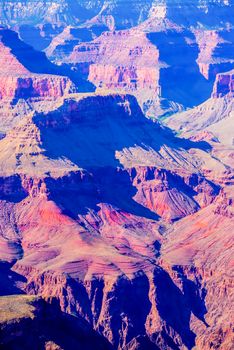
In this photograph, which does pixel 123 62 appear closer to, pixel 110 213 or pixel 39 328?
pixel 110 213

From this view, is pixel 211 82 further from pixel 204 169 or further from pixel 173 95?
pixel 204 169

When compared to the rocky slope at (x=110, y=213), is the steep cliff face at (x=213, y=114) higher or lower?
higher

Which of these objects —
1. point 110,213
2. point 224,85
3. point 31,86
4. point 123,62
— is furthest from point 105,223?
point 123,62

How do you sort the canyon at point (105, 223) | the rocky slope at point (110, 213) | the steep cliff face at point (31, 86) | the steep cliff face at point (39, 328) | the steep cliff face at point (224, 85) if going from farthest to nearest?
the steep cliff face at point (224, 85)
the steep cliff face at point (31, 86)
the rocky slope at point (110, 213)
the canyon at point (105, 223)
the steep cliff face at point (39, 328)

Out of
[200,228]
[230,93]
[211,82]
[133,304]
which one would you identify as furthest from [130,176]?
[211,82]

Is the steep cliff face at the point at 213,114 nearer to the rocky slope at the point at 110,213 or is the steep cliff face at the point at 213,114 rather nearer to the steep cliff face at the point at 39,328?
the rocky slope at the point at 110,213

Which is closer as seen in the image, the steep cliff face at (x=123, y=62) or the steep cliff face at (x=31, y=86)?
the steep cliff face at (x=31, y=86)

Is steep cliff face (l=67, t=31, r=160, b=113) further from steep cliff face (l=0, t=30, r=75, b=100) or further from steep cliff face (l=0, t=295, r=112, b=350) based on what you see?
steep cliff face (l=0, t=295, r=112, b=350)

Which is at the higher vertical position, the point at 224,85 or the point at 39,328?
the point at 224,85

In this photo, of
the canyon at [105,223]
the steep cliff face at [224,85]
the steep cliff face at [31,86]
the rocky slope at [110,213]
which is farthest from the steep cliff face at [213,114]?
the rocky slope at [110,213]
